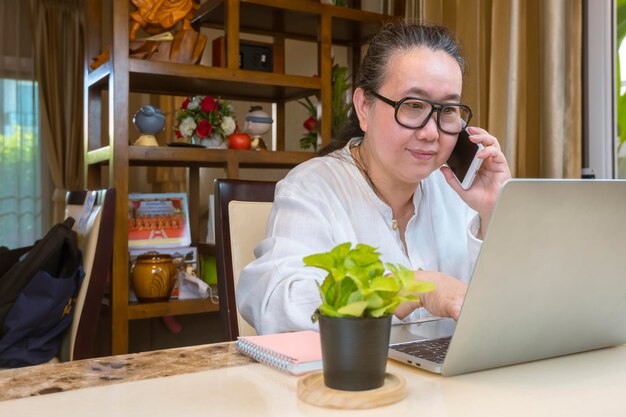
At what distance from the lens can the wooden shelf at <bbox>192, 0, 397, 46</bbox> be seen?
9.90 feet

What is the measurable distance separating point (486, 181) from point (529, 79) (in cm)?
131

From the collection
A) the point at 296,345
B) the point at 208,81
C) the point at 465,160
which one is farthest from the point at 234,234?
the point at 208,81

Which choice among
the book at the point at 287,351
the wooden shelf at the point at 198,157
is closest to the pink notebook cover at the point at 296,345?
the book at the point at 287,351

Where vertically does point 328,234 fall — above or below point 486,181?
below

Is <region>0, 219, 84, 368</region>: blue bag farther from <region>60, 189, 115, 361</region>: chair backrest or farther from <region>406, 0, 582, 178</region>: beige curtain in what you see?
<region>406, 0, 582, 178</region>: beige curtain

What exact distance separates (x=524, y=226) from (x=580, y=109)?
2013 mm

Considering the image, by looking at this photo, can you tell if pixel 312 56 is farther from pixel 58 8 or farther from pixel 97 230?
pixel 97 230

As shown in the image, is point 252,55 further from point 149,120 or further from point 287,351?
point 287,351

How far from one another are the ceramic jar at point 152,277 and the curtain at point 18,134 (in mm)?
2989

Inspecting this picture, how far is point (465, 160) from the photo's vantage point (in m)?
1.45

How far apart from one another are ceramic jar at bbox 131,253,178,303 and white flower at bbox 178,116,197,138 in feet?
1.82

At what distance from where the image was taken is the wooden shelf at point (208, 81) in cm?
273

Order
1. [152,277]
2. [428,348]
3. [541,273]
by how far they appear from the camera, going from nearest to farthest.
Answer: [541,273]
[428,348]
[152,277]

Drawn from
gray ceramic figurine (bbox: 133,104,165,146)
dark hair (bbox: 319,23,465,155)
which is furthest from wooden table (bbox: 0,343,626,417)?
gray ceramic figurine (bbox: 133,104,165,146)
